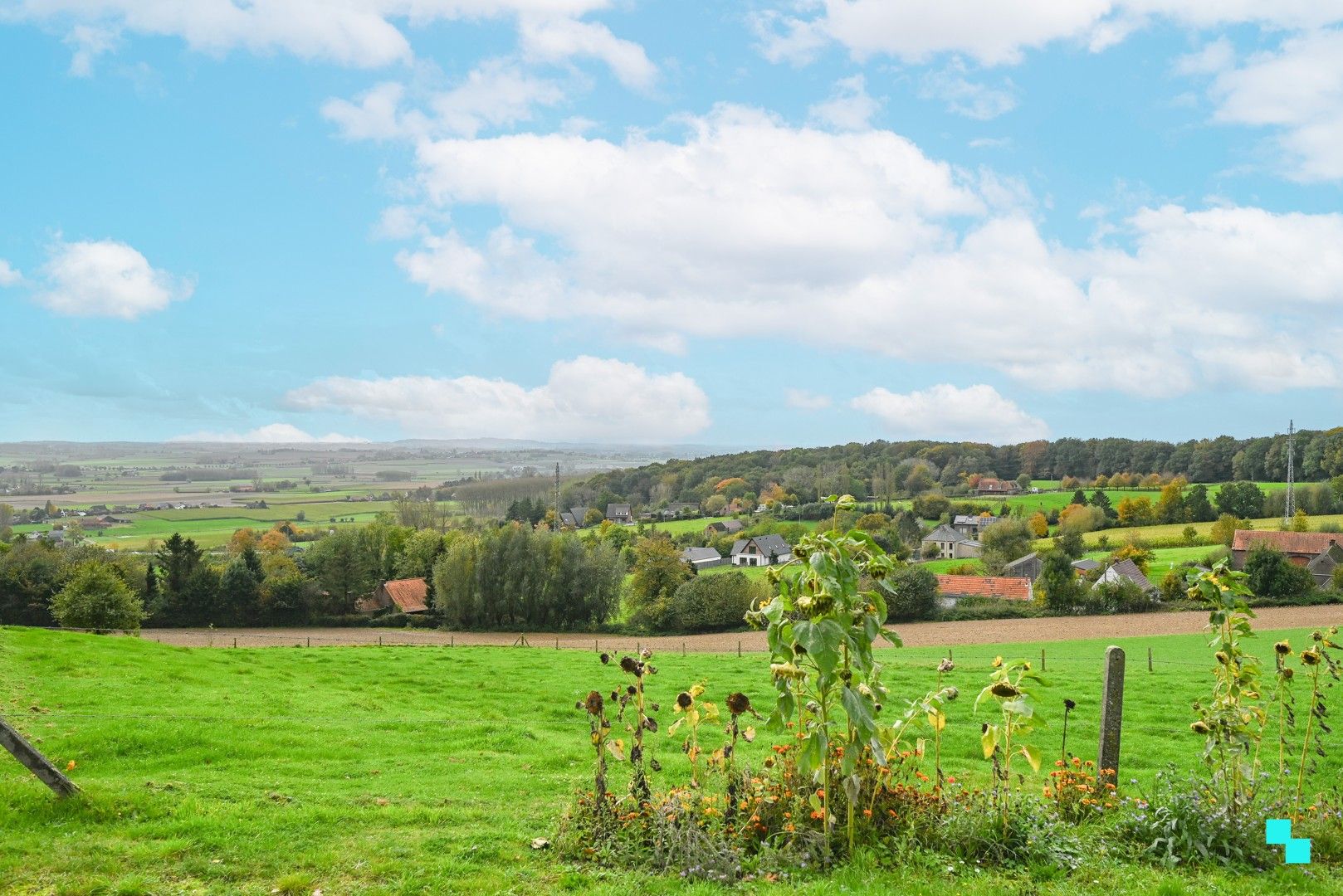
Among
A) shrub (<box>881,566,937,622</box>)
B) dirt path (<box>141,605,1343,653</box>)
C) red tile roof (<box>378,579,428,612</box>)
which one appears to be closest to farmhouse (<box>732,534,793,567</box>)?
shrub (<box>881,566,937,622</box>)

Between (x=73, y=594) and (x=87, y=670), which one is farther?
(x=73, y=594)

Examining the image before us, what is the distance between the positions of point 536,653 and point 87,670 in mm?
15396

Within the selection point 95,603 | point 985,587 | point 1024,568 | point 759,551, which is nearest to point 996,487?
point 1024,568

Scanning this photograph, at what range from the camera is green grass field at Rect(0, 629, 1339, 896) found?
575 cm

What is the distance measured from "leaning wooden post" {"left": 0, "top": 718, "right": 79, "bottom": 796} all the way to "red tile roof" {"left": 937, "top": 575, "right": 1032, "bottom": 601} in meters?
54.0

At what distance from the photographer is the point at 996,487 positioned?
4306 inches

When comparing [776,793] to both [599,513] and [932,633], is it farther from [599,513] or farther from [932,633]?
[599,513]

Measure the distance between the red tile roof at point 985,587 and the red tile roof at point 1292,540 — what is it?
18.3 metres

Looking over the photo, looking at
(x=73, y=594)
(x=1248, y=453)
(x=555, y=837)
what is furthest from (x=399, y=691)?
(x=1248, y=453)

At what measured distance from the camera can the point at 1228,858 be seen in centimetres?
612

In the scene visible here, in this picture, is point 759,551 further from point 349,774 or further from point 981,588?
point 349,774

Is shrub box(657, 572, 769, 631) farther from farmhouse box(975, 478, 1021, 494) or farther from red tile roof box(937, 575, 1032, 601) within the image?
farmhouse box(975, 478, 1021, 494)

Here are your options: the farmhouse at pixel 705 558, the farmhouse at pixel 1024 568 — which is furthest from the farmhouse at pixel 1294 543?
the farmhouse at pixel 705 558

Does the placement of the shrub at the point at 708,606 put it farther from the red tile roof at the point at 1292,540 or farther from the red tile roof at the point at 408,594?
the red tile roof at the point at 1292,540
